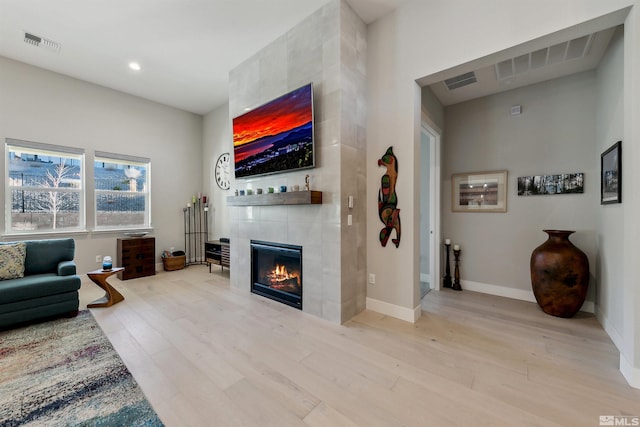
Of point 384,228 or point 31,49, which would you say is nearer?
point 384,228

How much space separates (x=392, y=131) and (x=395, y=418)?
2504 millimetres

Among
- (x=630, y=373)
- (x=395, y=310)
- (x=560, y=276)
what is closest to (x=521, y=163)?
(x=560, y=276)

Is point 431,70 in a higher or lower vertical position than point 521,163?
higher

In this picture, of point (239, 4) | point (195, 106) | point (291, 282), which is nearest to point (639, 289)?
point (291, 282)

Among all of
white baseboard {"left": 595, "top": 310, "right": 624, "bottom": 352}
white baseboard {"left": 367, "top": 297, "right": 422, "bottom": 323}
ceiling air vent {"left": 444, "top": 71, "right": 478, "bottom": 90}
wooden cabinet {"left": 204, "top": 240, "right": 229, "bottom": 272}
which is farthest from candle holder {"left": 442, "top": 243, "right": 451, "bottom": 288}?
wooden cabinet {"left": 204, "top": 240, "right": 229, "bottom": 272}

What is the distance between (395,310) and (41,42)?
5549 millimetres

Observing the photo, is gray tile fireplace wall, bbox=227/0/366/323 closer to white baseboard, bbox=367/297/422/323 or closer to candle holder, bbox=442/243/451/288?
white baseboard, bbox=367/297/422/323

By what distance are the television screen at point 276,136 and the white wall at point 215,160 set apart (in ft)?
5.84

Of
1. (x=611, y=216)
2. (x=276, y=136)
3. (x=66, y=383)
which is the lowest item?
(x=66, y=383)

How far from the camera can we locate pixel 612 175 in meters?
2.14

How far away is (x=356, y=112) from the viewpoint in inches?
112

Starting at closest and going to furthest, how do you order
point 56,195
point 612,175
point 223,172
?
Answer: point 612,175 → point 56,195 → point 223,172

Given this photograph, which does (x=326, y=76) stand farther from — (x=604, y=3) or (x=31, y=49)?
(x=31, y=49)

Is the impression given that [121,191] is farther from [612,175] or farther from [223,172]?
[612,175]
